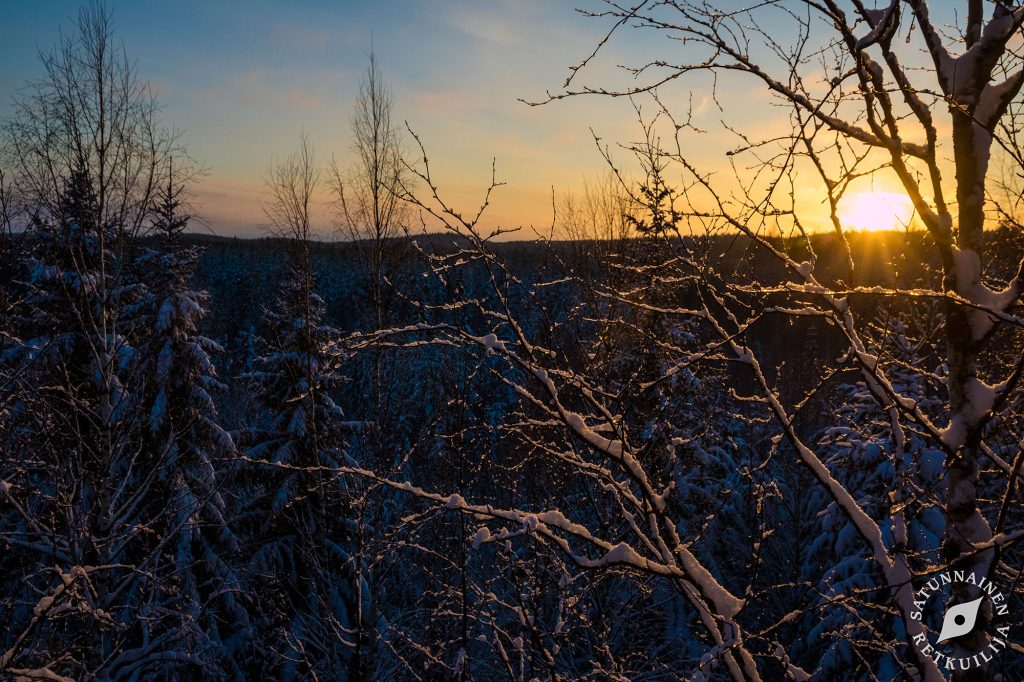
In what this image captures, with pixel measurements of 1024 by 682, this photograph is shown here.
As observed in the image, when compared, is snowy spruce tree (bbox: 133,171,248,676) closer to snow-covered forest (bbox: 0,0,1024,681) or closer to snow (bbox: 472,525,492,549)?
snow-covered forest (bbox: 0,0,1024,681)

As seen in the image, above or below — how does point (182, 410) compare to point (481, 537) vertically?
below

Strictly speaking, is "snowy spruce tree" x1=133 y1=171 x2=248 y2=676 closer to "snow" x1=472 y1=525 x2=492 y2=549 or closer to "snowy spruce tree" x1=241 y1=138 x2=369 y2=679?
"snowy spruce tree" x1=241 y1=138 x2=369 y2=679

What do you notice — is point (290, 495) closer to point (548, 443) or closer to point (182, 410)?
point (182, 410)

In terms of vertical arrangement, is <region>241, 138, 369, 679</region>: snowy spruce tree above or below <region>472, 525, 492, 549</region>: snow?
below

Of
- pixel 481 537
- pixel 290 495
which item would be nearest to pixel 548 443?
pixel 481 537

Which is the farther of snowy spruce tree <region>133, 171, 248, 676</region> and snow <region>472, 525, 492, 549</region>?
snowy spruce tree <region>133, 171, 248, 676</region>

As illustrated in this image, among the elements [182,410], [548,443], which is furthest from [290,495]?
[548,443]

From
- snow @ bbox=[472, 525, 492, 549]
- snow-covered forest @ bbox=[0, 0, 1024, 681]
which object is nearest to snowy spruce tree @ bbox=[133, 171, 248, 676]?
snow-covered forest @ bbox=[0, 0, 1024, 681]

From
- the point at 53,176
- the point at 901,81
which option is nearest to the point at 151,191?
the point at 53,176

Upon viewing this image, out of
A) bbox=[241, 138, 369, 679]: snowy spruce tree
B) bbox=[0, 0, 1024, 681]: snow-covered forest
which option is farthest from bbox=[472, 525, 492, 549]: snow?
bbox=[241, 138, 369, 679]: snowy spruce tree

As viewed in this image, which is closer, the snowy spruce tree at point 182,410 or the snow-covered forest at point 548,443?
the snow-covered forest at point 548,443

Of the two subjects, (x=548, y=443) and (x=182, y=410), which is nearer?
(x=548, y=443)

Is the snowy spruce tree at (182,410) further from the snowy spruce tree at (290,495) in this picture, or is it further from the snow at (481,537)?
the snow at (481,537)

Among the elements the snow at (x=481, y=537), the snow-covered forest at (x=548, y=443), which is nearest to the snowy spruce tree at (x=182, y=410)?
the snow-covered forest at (x=548, y=443)
